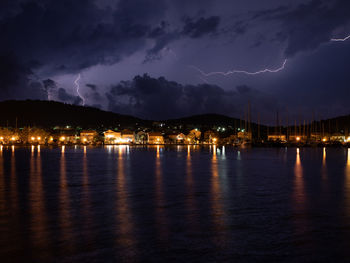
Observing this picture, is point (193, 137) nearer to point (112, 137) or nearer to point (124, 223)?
point (112, 137)

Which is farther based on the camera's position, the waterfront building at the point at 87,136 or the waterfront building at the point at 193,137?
the waterfront building at the point at 193,137

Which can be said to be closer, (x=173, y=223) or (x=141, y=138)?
(x=173, y=223)

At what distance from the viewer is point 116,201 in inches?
627

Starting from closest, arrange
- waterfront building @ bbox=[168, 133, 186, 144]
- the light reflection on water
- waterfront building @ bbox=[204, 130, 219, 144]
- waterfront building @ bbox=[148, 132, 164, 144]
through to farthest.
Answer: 1. the light reflection on water
2. waterfront building @ bbox=[148, 132, 164, 144]
3. waterfront building @ bbox=[168, 133, 186, 144]
4. waterfront building @ bbox=[204, 130, 219, 144]

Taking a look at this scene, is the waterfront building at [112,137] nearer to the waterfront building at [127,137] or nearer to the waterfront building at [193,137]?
the waterfront building at [127,137]

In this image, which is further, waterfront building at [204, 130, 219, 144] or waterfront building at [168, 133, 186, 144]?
waterfront building at [204, 130, 219, 144]

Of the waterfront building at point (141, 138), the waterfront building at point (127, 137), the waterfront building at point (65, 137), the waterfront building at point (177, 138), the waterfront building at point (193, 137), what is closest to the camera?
the waterfront building at point (141, 138)

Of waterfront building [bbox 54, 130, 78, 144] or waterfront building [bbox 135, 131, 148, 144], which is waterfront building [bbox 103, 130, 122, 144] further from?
waterfront building [bbox 54, 130, 78, 144]

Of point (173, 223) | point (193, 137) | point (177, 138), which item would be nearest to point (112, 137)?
point (177, 138)

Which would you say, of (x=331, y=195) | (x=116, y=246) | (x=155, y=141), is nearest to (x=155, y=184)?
(x=331, y=195)

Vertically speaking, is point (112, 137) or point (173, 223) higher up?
point (112, 137)

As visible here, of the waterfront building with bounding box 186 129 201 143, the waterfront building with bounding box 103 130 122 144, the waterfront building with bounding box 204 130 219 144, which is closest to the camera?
the waterfront building with bounding box 186 129 201 143

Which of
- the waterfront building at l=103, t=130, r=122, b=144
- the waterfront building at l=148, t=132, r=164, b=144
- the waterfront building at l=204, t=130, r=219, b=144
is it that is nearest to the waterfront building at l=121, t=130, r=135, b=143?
the waterfront building at l=103, t=130, r=122, b=144

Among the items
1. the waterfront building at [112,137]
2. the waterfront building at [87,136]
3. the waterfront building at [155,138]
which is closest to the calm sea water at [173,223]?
the waterfront building at [155,138]
